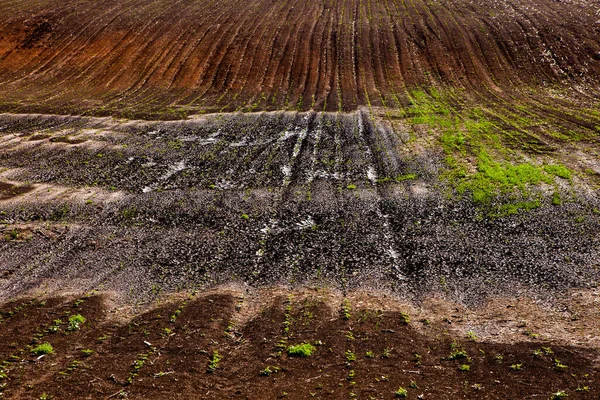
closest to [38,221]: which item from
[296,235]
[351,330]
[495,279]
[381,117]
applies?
[296,235]

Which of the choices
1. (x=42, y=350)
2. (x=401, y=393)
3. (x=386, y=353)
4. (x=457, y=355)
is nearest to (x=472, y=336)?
(x=457, y=355)

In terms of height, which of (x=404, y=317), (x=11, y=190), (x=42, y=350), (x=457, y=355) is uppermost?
(x=11, y=190)

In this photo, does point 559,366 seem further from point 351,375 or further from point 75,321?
point 75,321

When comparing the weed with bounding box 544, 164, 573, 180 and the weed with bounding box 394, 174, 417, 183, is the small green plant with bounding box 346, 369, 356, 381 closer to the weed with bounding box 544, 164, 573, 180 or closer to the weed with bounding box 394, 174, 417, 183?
the weed with bounding box 394, 174, 417, 183

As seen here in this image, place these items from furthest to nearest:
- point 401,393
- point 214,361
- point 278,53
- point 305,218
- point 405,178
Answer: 1. point 278,53
2. point 405,178
3. point 305,218
4. point 214,361
5. point 401,393

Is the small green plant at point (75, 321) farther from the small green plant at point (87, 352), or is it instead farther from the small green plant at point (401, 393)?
the small green plant at point (401, 393)

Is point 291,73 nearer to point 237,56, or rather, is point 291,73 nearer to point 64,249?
point 237,56

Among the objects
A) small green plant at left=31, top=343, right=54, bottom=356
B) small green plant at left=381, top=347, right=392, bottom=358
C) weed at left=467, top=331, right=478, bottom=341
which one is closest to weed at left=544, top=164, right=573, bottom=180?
weed at left=467, top=331, right=478, bottom=341

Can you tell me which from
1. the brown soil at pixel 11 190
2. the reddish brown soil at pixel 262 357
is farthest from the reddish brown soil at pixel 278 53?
the reddish brown soil at pixel 262 357
